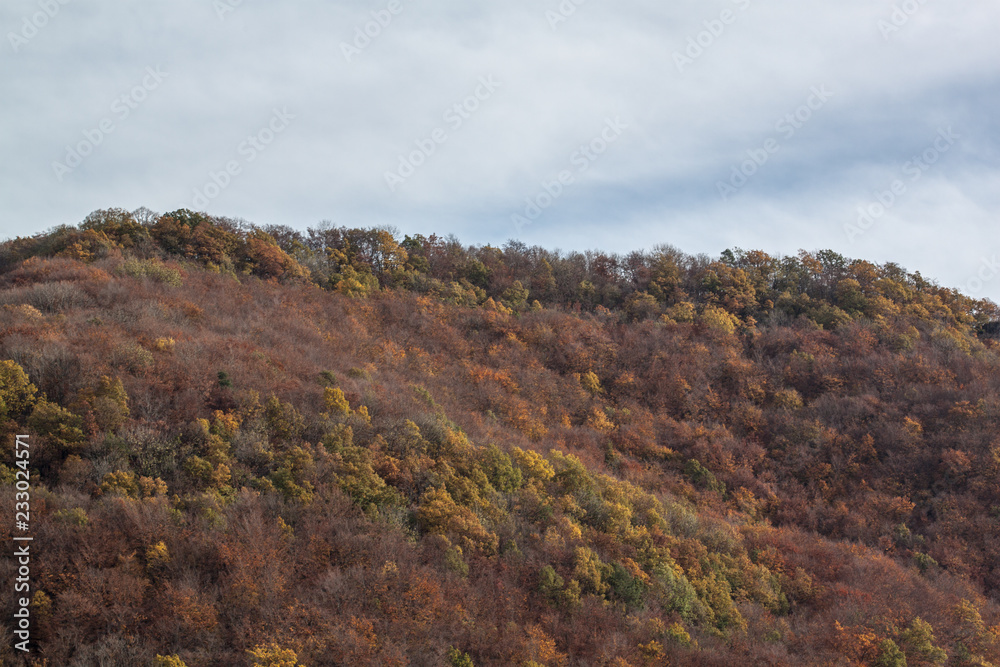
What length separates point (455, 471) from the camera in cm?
1961

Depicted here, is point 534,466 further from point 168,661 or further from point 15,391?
point 15,391

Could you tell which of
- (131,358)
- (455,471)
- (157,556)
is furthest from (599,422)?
(157,556)

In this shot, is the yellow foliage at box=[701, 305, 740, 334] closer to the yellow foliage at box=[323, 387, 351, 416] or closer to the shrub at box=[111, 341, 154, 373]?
the yellow foliage at box=[323, 387, 351, 416]

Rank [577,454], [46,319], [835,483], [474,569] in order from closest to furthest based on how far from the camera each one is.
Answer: [474,569] → [46,319] → [577,454] → [835,483]

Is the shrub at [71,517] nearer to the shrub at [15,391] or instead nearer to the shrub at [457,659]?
the shrub at [15,391]

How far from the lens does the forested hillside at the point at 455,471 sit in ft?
43.8

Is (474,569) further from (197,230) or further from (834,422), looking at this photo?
(197,230)

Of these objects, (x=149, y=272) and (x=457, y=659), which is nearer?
(x=457, y=659)

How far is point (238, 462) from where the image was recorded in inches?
670

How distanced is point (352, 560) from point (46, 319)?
14.8m

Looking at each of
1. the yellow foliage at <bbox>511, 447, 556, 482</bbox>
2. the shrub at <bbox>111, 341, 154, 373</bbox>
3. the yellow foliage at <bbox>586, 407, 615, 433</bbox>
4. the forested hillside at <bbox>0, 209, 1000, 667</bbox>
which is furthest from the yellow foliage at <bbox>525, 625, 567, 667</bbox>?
the yellow foliage at <bbox>586, 407, 615, 433</bbox>

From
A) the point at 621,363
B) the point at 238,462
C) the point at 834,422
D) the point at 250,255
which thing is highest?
the point at 250,255

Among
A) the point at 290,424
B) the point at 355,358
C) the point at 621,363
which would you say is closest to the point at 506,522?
the point at 290,424

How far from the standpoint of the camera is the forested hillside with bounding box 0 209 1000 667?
43.8 ft
